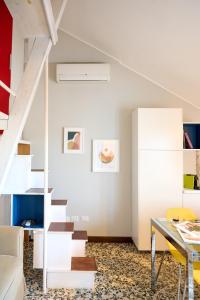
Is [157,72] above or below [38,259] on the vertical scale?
above

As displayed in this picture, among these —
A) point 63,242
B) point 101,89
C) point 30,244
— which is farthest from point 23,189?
point 101,89

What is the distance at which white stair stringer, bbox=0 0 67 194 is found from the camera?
1.33m

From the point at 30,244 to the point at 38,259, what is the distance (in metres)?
1.18

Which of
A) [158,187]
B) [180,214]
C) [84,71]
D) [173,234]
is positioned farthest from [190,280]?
[84,71]

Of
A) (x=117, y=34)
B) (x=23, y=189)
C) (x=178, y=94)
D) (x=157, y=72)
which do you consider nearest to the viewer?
(x=23, y=189)

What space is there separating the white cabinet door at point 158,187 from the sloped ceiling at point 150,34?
1.11 meters

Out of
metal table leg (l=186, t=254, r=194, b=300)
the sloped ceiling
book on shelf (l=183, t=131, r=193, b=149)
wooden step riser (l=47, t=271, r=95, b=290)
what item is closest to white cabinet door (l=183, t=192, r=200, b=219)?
book on shelf (l=183, t=131, r=193, b=149)

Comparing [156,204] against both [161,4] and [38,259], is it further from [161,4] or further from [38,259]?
[161,4]

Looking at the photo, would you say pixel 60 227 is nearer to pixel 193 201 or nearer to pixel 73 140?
pixel 73 140

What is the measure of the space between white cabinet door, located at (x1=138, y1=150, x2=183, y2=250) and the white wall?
0.51 m

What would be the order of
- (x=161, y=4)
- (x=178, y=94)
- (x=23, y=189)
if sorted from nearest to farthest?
(x=161, y=4)
(x=23, y=189)
(x=178, y=94)

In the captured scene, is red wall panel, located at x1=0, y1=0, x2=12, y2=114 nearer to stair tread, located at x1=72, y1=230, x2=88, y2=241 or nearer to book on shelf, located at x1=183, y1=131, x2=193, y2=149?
stair tread, located at x1=72, y1=230, x2=88, y2=241

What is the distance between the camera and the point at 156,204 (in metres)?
3.36

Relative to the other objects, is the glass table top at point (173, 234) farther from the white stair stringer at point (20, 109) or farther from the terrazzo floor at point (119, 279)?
the white stair stringer at point (20, 109)
